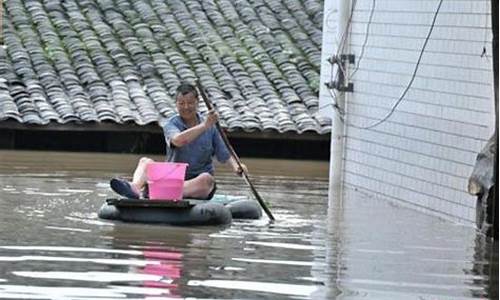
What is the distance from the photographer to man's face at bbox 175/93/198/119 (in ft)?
53.0

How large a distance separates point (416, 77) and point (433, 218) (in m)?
1.97

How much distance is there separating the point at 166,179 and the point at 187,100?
0.84 meters

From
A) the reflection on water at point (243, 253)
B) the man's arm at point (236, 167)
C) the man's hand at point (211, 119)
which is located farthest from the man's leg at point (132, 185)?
the man's arm at point (236, 167)

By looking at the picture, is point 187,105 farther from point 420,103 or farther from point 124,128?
point 124,128

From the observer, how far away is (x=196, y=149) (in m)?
16.6

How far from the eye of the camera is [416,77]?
1891cm

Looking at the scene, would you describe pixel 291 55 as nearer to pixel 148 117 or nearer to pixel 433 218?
pixel 148 117

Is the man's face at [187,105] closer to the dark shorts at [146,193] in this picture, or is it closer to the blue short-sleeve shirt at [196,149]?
the blue short-sleeve shirt at [196,149]

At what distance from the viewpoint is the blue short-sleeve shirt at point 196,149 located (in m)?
16.4

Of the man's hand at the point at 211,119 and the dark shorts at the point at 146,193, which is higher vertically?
the man's hand at the point at 211,119

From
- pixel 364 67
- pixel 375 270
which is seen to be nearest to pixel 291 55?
pixel 364 67

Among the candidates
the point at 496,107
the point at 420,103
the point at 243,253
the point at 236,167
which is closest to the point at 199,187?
the point at 236,167

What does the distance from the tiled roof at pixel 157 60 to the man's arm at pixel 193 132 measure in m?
8.04

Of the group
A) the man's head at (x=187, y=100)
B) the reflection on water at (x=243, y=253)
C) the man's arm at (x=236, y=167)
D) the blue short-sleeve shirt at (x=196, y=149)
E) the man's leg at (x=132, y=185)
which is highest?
the man's head at (x=187, y=100)
